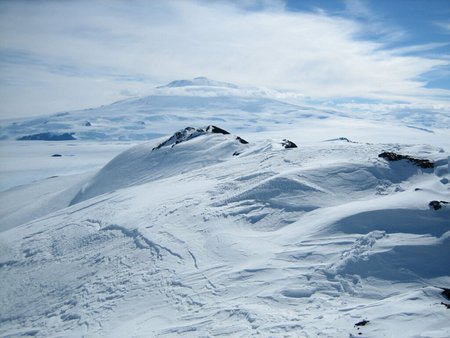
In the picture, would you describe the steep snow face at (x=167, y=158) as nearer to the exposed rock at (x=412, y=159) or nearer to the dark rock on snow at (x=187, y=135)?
the dark rock on snow at (x=187, y=135)

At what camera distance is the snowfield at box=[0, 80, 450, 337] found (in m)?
7.44

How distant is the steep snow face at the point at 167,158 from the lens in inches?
1083

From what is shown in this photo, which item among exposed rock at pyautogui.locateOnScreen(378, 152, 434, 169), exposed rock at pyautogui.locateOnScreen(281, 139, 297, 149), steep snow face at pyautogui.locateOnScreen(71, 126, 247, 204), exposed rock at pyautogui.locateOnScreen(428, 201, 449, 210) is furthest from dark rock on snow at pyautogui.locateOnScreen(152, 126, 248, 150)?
exposed rock at pyautogui.locateOnScreen(428, 201, 449, 210)

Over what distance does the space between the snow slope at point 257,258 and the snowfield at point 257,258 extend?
0.14ft

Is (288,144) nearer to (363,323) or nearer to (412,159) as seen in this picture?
(412,159)

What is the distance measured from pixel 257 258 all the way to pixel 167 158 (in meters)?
21.6

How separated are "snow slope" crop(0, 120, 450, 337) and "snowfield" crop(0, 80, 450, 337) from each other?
0.14 ft

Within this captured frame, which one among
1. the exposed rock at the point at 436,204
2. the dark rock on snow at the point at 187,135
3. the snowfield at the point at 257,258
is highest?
the dark rock on snow at the point at 187,135

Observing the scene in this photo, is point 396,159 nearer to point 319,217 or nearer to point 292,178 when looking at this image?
point 292,178

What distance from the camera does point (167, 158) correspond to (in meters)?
30.4

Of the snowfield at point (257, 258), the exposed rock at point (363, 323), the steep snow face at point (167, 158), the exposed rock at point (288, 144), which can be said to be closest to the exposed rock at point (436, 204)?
the snowfield at point (257, 258)

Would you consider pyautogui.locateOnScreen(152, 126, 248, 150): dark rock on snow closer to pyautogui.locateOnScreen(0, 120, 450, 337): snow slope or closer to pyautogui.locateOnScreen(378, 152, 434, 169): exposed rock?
pyautogui.locateOnScreen(0, 120, 450, 337): snow slope

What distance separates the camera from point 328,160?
1725cm

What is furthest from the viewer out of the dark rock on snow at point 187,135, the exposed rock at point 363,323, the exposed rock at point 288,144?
the dark rock on snow at point 187,135
